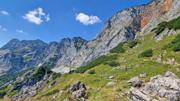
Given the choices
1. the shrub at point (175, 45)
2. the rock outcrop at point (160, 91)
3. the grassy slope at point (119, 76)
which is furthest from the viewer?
the shrub at point (175, 45)

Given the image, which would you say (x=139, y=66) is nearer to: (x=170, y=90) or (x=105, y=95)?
(x=105, y=95)

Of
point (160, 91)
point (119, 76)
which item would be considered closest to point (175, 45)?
point (119, 76)

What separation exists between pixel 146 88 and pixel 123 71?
221 ft

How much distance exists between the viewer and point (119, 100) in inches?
3334

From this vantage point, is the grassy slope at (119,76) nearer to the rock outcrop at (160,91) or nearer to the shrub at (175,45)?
the shrub at (175,45)

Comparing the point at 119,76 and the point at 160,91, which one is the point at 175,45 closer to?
the point at 119,76

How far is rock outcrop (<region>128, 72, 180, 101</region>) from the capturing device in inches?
2898

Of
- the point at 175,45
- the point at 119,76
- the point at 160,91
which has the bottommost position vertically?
the point at 160,91

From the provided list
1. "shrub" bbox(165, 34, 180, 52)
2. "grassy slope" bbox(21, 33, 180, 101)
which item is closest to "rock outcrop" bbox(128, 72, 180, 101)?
"grassy slope" bbox(21, 33, 180, 101)

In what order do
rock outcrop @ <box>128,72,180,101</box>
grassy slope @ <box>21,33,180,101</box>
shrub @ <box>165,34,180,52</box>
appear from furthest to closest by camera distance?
shrub @ <box>165,34,180,52</box>
grassy slope @ <box>21,33,180,101</box>
rock outcrop @ <box>128,72,180,101</box>

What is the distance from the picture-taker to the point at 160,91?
253ft

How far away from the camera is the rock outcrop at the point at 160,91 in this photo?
242 feet

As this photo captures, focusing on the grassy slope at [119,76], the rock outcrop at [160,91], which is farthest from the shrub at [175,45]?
the rock outcrop at [160,91]

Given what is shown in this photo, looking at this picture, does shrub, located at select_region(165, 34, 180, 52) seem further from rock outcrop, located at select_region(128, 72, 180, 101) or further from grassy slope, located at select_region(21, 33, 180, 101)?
rock outcrop, located at select_region(128, 72, 180, 101)
